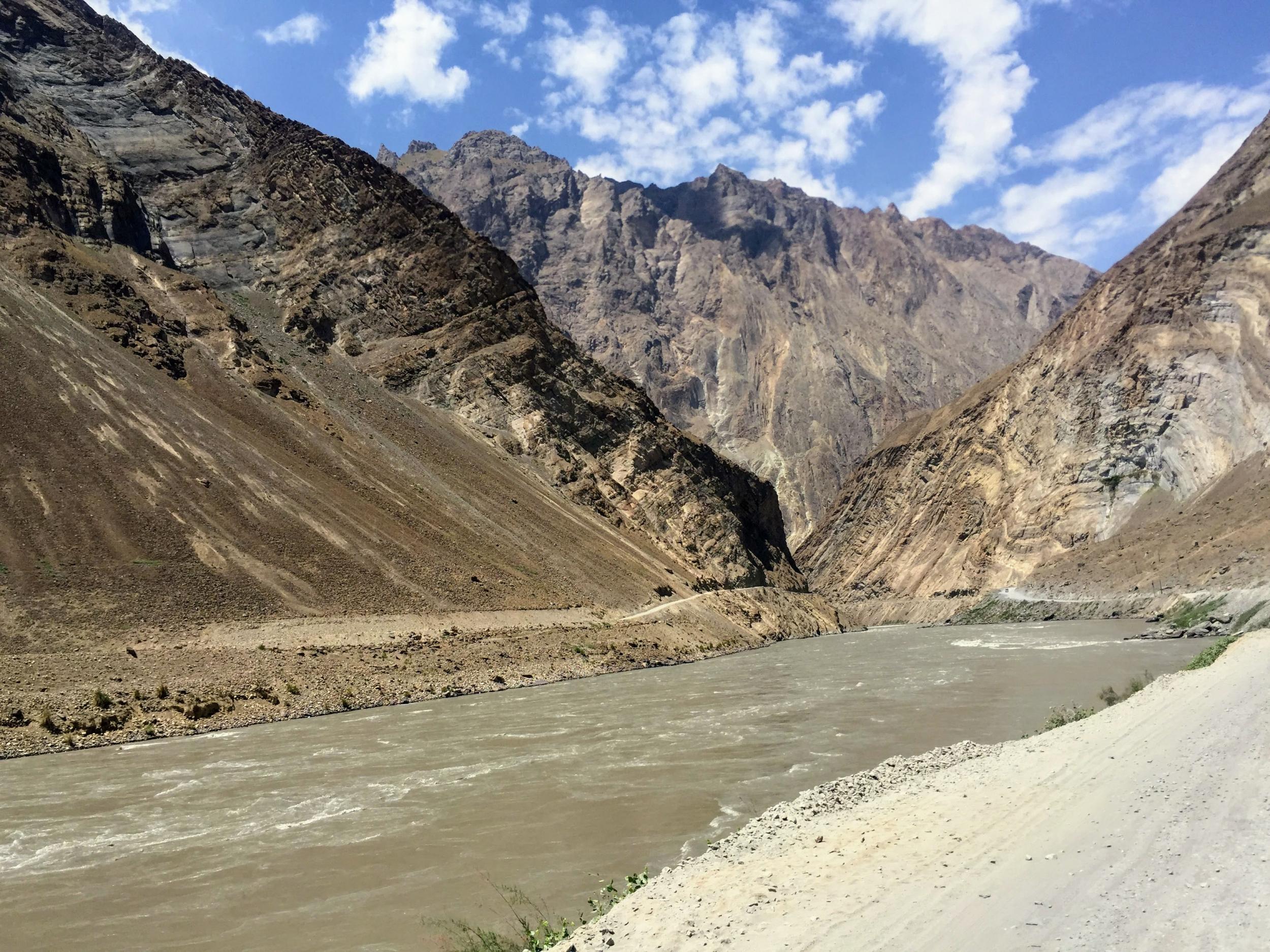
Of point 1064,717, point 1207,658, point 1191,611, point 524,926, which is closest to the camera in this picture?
point 524,926

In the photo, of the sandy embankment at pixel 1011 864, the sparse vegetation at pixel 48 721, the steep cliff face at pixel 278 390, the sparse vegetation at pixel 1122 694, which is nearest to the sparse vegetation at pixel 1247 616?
the sparse vegetation at pixel 1122 694

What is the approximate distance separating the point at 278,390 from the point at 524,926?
171ft

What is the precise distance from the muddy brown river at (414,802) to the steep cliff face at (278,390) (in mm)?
13816

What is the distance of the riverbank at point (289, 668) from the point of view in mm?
22703

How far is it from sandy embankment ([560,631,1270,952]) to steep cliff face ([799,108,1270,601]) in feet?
186

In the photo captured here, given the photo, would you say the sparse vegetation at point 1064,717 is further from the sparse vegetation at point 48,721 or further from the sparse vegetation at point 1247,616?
the sparse vegetation at point 1247,616

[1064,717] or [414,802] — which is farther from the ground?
[414,802]

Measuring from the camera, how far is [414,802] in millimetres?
15109

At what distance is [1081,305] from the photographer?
9875 centimetres

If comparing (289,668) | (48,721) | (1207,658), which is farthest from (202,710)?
(1207,658)

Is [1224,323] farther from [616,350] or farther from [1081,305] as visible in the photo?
[616,350]

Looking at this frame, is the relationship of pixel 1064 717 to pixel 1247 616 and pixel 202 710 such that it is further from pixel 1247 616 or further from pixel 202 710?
pixel 1247 616

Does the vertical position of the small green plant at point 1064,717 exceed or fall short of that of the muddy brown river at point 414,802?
it falls short

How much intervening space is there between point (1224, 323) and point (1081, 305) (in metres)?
19.9
